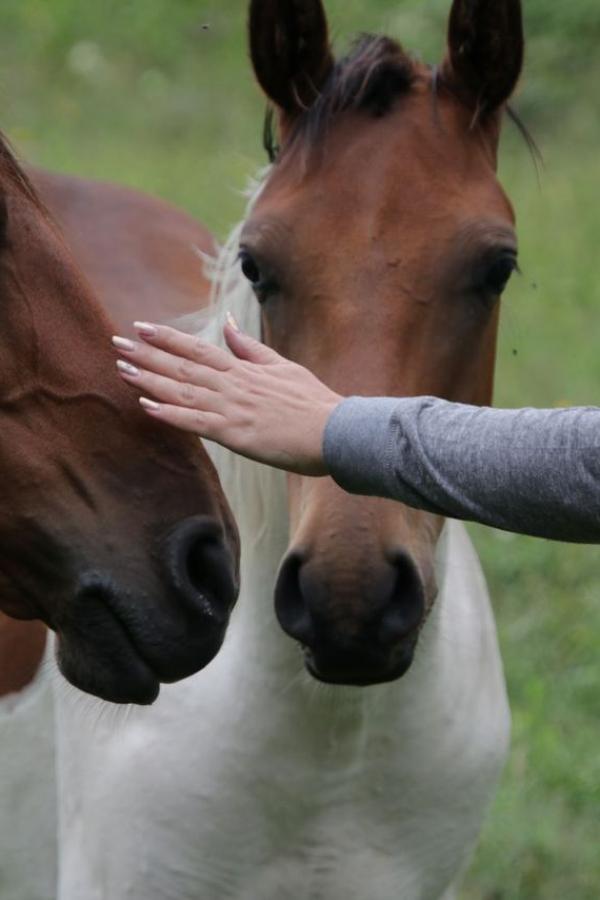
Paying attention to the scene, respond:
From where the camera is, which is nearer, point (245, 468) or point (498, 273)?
point (498, 273)

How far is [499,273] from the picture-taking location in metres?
2.62

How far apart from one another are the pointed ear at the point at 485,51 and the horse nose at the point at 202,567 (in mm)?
1024

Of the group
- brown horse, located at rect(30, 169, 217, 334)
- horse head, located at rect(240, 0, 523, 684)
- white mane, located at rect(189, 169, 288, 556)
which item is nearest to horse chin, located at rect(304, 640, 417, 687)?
horse head, located at rect(240, 0, 523, 684)

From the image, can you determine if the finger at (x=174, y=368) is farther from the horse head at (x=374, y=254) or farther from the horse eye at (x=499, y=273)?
the horse eye at (x=499, y=273)

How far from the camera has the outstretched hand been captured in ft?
6.46

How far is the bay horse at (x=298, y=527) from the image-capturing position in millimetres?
2525

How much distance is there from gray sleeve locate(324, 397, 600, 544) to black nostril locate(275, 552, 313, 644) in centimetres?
34

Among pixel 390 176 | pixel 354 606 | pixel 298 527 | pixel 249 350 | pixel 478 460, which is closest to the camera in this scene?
pixel 478 460

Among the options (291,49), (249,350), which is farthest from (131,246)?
(249,350)

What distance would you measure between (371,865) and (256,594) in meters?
0.49

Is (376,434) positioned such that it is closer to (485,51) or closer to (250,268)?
(250,268)

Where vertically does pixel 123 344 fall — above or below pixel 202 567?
above

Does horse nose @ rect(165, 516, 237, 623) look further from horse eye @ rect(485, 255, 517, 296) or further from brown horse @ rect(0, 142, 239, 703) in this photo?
horse eye @ rect(485, 255, 517, 296)

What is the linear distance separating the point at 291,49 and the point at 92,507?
1.03 meters
